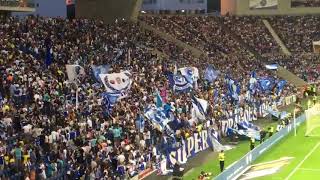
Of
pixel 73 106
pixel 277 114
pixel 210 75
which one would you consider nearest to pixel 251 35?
pixel 277 114

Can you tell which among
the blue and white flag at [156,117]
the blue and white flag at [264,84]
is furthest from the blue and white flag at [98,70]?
the blue and white flag at [264,84]

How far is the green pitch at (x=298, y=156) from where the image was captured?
2928 cm

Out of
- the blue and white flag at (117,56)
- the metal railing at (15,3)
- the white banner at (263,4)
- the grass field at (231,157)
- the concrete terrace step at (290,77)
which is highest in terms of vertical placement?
the white banner at (263,4)

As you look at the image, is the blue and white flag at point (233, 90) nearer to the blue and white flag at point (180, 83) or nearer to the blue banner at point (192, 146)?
the blue and white flag at point (180, 83)

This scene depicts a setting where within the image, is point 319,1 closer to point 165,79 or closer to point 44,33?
point 165,79

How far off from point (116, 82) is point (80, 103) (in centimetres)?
205

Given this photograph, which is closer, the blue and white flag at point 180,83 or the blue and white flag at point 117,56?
the blue and white flag at point 180,83

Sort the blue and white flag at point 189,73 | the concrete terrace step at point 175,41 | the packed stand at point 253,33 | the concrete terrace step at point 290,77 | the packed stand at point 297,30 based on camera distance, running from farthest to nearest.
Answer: the packed stand at point 297,30 → the packed stand at point 253,33 → the concrete terrace step at point 290,77 → the concrete terrace step at point 175,41 → the blue and white flag at point 189,73

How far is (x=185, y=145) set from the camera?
29.5 m

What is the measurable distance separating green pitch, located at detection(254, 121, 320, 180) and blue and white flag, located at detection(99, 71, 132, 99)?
7908 millimetres

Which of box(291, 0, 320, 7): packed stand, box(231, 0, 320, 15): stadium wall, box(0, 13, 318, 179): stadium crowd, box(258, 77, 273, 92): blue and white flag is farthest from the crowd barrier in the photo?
box(291, 0, 320, 7): packed stand

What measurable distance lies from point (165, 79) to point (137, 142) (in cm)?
1266

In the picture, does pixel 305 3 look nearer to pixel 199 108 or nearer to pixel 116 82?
pixel 199 108

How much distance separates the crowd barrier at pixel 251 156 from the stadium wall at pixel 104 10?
816 inches
